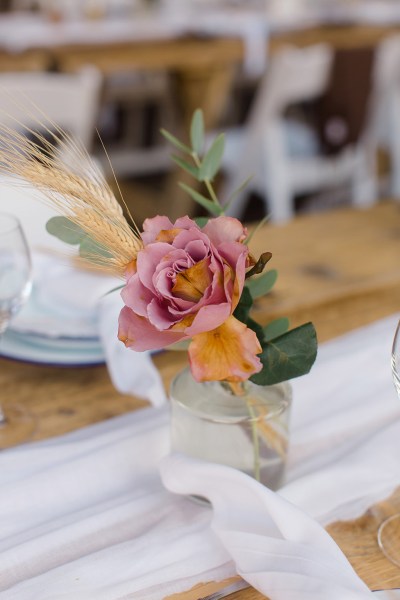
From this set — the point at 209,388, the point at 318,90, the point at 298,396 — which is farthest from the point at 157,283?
the point at 318,90

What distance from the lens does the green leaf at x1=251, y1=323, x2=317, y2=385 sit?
20.7 inches

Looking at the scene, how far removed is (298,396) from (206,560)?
237 millimetres

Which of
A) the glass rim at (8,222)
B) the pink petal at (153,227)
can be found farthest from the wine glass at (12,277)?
the pink petal at (153,227)

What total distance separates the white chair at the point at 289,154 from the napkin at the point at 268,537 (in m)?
1.94

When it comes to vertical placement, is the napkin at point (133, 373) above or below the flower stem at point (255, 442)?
below

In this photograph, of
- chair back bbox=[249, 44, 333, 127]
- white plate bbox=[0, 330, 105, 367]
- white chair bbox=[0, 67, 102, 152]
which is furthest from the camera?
chair back bbox=[249, 44, 333, 127]

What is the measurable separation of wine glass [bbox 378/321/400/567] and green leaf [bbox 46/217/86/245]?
0.24m

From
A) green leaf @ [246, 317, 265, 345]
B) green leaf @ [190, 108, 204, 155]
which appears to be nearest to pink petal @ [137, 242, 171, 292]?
green leaf @ [246, 317, 265, 345]

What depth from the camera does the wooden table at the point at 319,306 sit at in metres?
0.61

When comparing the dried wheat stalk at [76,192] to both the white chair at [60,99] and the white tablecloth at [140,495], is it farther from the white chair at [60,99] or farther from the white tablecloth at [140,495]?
the white chair at [60,99]

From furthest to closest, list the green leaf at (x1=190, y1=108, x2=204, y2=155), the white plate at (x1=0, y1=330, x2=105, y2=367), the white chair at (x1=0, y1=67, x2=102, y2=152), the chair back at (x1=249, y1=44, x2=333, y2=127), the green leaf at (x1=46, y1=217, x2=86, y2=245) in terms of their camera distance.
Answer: the chair back at (x1=249, y1=44, x2=333, y2=127)
the white chair at (x1=0, y1=67, x2=102, y2=152)
the white plate at (x1=0, y1=330, x2=105, y2=367)
the green leaf at (x1=190, y1=108, x2=204, y2=155)
the green leaf at (x1=46, y1=217, x2=86, y2=245)

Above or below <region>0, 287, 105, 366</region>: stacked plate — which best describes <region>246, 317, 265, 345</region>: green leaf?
above

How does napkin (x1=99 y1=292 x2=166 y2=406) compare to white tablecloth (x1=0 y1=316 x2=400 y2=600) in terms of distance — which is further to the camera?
napkin (x1=99 y1=292 x2=166 y2=406)

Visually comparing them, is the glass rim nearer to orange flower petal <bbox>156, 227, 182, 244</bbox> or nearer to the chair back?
orange flower petal <bbox>156, 227, 182, 244</bbox>
